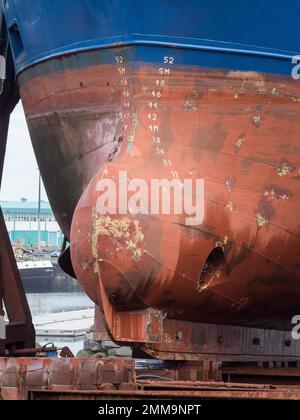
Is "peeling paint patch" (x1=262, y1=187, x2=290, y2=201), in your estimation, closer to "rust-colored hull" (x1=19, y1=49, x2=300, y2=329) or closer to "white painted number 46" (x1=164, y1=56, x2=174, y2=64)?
"rust-colored hull" (x1=19, y1=49, x2=300, y2=329)

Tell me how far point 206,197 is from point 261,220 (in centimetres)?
55

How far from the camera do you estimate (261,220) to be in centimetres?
761

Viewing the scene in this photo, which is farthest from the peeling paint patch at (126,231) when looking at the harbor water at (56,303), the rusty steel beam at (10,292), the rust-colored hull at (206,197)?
the harbor water at (56,303)

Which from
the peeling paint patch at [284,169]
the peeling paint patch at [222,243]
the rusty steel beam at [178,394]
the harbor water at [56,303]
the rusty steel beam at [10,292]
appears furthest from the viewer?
the harbor water at [56,303]

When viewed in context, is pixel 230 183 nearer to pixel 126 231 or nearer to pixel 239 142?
pixel 239 142

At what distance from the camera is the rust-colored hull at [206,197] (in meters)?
7.25

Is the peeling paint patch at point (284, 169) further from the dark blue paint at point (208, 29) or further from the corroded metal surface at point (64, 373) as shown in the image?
the corroded metal surface at point (64, 373)

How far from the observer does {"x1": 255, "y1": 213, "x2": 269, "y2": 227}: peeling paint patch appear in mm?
7598

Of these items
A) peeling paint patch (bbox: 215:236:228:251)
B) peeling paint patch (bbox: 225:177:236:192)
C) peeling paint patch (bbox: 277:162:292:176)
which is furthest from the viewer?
peeling paint patch (bbox: 277:162:292:176)

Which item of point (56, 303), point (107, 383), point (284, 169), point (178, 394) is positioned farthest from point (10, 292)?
point (56, 303)

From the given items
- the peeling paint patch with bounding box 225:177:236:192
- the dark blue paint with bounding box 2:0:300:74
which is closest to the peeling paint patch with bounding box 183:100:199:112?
the dark blue paint with bounding box 2:0:300:74

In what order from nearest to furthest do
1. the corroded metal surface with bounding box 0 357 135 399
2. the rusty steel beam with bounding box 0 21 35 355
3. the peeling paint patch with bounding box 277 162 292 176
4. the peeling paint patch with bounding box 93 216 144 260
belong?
the corroded metal surface with bounding box 0 357 135 399 → the peeling paint patch with bounding box 93 216 144 260 → the peeling paint patch with bounding box 277 162 292 176 → the rusty steel beam with bounding box 0 21 35 355

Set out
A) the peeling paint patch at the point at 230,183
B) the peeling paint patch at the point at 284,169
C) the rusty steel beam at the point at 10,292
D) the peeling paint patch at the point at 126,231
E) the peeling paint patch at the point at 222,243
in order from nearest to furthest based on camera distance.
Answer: the peeling paint patch at the point at 126,231
the peeling paint patch at the point at 222,243
the peeling paint patch at the point at 230,183
the peeling paint patch at the point at 284,169
the rusty steel beam at the point at 10,292

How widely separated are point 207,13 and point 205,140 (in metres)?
1.06
